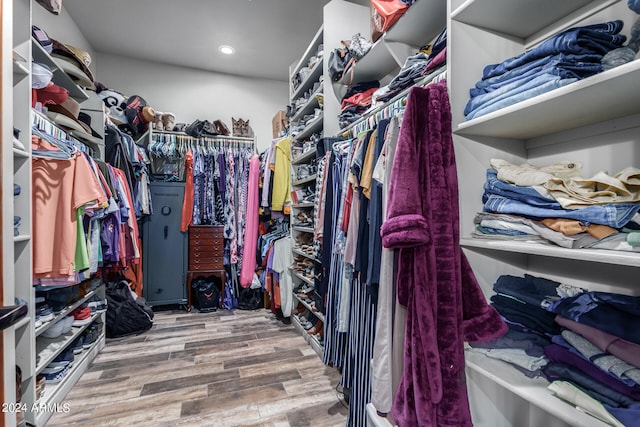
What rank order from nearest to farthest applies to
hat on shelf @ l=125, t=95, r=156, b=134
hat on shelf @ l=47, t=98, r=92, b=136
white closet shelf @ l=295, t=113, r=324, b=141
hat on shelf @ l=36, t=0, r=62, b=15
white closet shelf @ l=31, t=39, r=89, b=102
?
1. hat on shelf @ l=36, t=0, r=62, b=15
2. white closet shelf @ l=31, t=39, r=89, b=102
3. hat on shelf @ l=47, t=98, r=92, b=136
4. white closet shelf @ l=295, t=113, r=324, b=141
5. hat on shelf @ l=125, t=95, r=156, b=134

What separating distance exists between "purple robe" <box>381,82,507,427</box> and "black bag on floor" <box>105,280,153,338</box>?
2.69m

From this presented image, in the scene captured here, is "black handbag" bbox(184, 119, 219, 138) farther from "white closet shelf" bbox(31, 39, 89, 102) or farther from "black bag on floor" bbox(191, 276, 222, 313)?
"black bag on floor" bbox(191, 276, 222, 313)

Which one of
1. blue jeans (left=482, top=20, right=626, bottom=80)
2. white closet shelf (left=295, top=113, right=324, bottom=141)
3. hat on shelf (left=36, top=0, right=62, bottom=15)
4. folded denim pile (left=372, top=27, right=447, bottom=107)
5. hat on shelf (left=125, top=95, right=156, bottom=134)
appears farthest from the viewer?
hat on shelf (left=125, top=95, right=156, bottom=134)

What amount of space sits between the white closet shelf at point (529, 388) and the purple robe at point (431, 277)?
0.25 feet

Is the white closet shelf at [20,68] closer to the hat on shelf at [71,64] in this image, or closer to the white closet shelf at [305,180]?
the hat on shelf at [71,64]

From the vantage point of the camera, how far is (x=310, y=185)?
2.67 meters

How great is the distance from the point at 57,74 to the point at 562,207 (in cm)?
279

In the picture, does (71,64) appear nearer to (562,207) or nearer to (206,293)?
(206,293)

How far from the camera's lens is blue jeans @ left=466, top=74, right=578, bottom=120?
728 millimetres

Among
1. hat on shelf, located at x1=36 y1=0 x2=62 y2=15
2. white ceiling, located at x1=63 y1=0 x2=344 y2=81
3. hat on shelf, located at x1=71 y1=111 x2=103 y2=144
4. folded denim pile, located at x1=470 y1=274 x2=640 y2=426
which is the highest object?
white ceiling, located at x1=63 y1=0 x2=344 y2=81

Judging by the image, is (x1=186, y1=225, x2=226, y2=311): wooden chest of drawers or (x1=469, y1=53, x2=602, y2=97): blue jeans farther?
(x1=186, y1=225, x2=226, y2=311): wooden chest of drawers

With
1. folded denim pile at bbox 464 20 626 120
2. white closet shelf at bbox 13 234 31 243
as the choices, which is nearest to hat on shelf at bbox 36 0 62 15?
white closet shelf at bbox 13 234 31 243

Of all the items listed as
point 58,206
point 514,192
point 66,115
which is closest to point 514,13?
point 514,192

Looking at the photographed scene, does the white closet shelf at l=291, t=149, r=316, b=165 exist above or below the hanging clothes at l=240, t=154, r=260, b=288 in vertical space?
above
